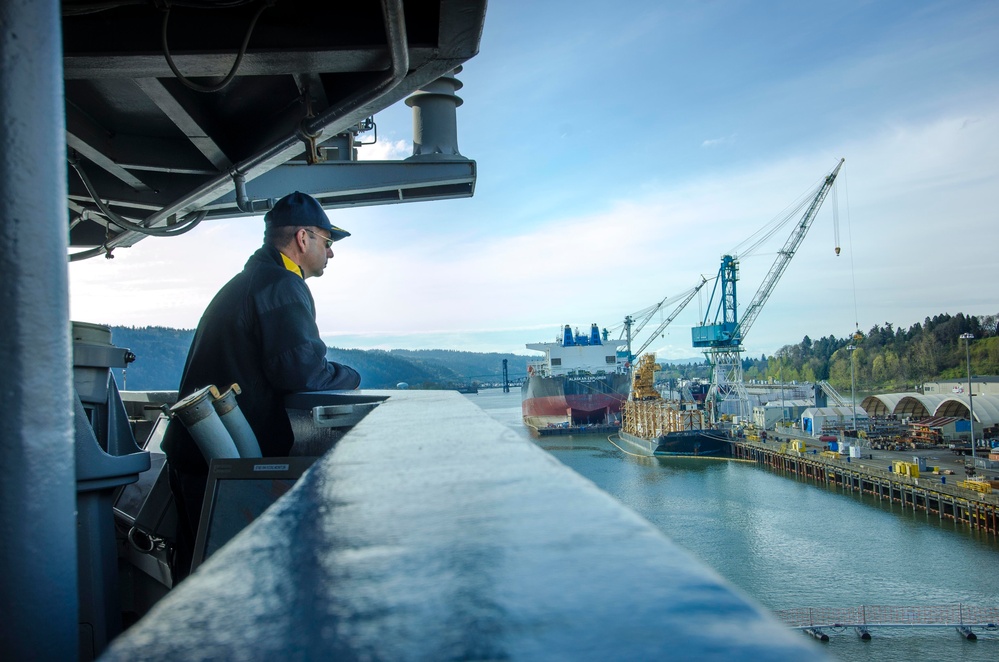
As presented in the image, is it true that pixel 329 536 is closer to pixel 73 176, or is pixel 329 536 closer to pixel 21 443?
pixel 21 443

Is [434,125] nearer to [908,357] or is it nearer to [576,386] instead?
[576,386]

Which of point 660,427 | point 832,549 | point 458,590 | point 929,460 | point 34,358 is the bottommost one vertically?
point 832,549

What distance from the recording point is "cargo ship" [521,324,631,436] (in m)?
45.3

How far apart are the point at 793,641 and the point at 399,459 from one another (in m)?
0.66

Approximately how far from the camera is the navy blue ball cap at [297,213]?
104 inches

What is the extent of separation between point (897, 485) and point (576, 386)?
79.5 feet

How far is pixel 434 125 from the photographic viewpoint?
16.0ft

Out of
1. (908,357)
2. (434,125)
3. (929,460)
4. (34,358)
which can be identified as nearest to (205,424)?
(34,358)

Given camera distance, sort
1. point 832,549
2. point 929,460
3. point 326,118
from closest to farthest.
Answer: point 326,118
point 832,549
point 929,460

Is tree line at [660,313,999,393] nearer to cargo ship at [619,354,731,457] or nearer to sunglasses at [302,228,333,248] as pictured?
cargo ship at [619,354,731,457]

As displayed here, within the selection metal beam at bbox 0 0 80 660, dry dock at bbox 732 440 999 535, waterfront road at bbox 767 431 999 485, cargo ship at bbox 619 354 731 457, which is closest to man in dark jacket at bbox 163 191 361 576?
metal beam at bbox 0 0 80 660

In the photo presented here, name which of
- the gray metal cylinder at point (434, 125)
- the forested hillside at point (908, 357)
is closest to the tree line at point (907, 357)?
the forested hillside at point (908, 357)

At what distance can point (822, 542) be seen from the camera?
18766mm

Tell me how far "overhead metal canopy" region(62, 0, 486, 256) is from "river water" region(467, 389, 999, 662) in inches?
262
